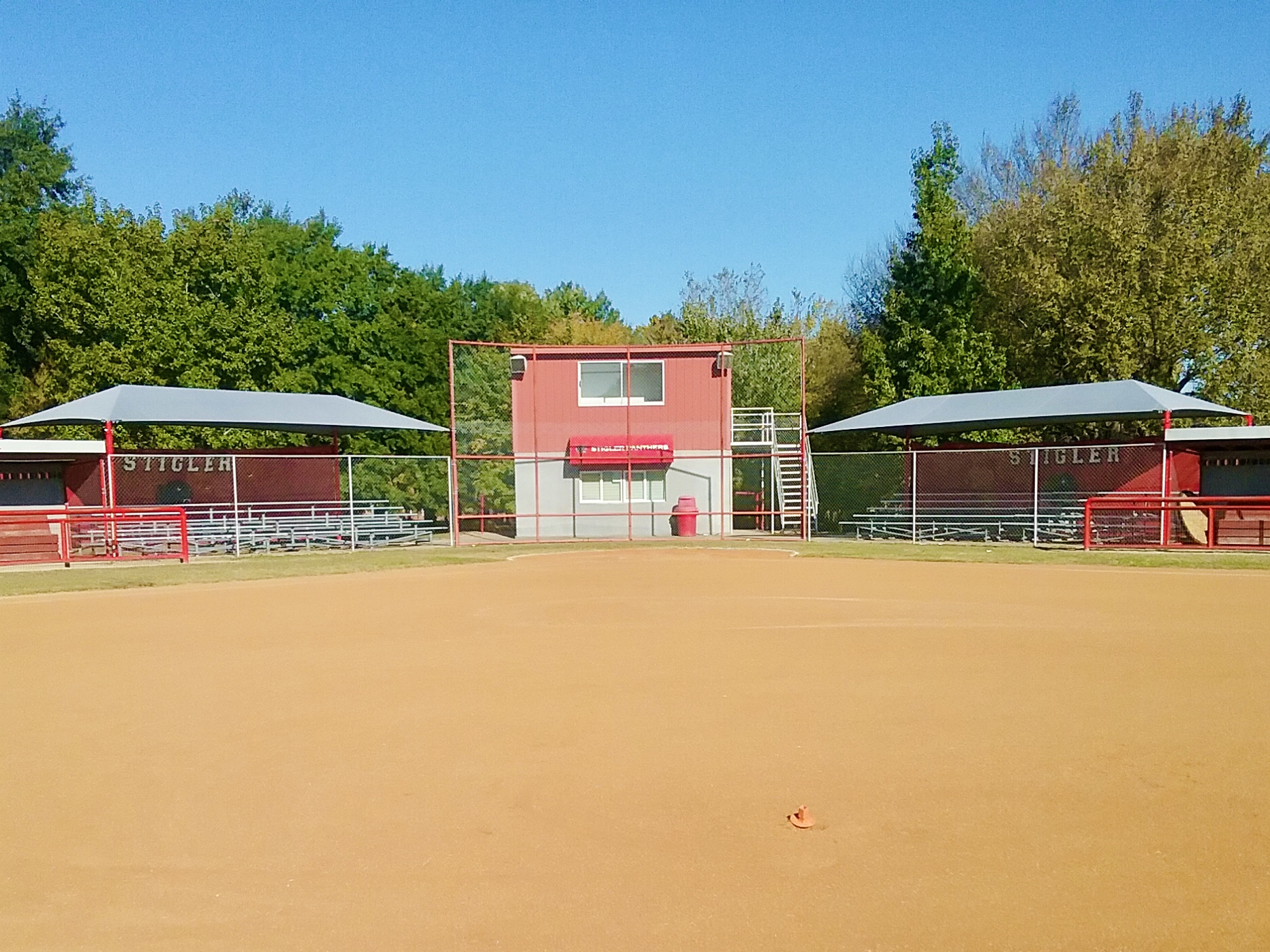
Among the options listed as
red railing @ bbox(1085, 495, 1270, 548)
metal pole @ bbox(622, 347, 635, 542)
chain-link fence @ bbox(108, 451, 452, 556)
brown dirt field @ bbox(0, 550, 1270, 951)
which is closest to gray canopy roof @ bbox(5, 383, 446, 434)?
chain-link fence @ bbox(108, 451, 452, 556)

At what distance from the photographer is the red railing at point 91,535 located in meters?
20.9

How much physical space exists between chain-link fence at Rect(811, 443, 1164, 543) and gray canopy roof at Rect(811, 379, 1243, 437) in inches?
35.8

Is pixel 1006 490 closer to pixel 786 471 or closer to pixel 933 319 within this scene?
pixel 786 471

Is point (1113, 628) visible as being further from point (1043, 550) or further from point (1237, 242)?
point (1237, 242)

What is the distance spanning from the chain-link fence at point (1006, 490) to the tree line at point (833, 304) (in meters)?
6.09

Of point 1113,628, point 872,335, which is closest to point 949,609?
point 1113,628

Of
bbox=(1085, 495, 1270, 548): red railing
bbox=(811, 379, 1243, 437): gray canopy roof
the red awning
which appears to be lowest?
bbox=(1085, 495, 1270, 548): red railing

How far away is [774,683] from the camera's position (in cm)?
838

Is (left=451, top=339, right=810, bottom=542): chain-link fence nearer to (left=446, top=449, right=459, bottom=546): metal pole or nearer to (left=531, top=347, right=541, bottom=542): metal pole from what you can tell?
(left=531, top=347, right=541, bottom=542): metal pole

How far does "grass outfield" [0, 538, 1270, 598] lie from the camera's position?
57.4ft

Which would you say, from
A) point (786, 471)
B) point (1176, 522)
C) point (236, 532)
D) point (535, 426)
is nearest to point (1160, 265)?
point (1176, 522)

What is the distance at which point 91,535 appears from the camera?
22.5 meters

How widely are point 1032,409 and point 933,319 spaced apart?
1014 cm

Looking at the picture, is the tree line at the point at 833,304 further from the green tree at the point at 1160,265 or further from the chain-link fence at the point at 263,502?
the chain-link fence at the point at 263,502
